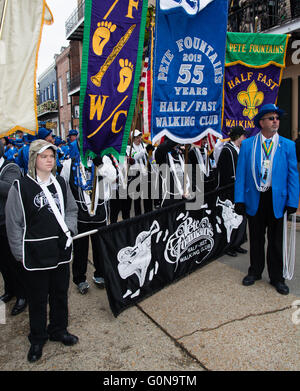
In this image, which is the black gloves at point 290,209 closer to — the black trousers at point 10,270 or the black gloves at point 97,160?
the black gloves at point 97,160

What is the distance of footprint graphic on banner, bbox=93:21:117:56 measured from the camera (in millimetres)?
2715

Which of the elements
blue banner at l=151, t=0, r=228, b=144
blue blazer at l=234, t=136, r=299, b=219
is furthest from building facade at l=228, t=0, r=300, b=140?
blue blazer at l=234, t=136, r=299, b=219

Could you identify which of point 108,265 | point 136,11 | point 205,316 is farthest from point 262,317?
point 136,11

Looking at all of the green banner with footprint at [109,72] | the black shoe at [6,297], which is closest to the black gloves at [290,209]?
the green banner with footprint at [109,72]

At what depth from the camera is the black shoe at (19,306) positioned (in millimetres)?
3264

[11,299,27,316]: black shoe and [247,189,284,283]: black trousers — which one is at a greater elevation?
[247,189,284,283]: black trousers

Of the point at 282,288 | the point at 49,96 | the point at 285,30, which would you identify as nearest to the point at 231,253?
the point at 282,288

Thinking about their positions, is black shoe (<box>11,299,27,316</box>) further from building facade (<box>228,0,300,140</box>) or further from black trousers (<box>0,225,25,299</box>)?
building facade (<box>228,0,300,140</box>)

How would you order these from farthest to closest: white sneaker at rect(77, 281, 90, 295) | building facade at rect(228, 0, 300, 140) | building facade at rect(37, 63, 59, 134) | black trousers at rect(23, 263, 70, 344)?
building facade at rect(37, 63, 59, 134) < building facade at rect(228, 0, 300, 140) < white sneaker at rect(77, 281, 90, 295) < black trousers at rect(23, 263, 70, 344)

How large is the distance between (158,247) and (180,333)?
3.18 feet

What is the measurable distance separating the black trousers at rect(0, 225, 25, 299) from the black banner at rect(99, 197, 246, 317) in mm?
983

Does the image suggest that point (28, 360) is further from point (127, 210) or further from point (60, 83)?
point (60, 83)
